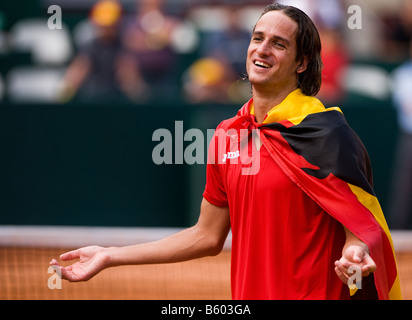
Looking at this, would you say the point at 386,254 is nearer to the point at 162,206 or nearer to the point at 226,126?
the point at 226,126

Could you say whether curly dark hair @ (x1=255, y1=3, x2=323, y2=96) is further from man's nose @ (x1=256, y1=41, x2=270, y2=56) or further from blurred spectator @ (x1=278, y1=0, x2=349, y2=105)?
blurred spectator @ (x1=278, y1=0, x2=349, y2=105)

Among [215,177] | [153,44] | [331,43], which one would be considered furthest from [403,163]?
[215,177]

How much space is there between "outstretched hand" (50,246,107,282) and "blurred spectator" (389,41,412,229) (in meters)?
5.49

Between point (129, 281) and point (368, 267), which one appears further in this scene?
point (129, 281)

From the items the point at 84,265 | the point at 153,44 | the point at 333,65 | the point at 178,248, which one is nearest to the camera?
the point at 84,265

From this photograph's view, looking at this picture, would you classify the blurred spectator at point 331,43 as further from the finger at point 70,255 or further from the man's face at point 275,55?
the finger at point 70,255

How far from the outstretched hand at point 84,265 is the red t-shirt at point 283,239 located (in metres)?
0.69

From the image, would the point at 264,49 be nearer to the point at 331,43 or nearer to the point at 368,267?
the point at 368,267

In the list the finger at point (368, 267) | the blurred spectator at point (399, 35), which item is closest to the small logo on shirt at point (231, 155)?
the finger at point (368, 267)

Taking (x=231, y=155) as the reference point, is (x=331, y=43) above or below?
above

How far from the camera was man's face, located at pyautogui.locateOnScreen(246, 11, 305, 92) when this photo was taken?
333 centimetres

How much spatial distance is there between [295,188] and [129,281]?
463 cm

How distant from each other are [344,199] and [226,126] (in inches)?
27.3

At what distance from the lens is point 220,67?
29.7 ft
